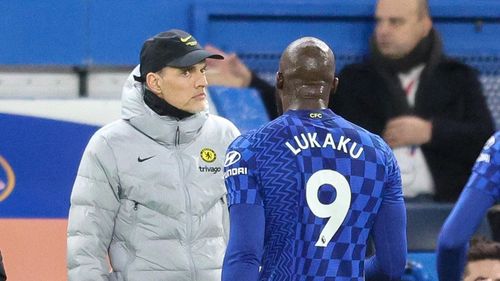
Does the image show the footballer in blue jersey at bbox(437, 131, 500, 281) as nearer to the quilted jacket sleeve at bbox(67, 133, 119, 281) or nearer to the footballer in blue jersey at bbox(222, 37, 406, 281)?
the footballer in blue jersey at bbox(222, 37, 406, 281)

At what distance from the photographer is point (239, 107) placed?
6.32 m

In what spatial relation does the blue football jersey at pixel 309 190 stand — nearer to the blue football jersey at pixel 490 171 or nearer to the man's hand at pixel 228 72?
the blue football jersey at pixel 490 171

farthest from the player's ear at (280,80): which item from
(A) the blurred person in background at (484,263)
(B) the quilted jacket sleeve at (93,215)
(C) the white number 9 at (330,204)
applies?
(A) the blurred person in background at (484,263)

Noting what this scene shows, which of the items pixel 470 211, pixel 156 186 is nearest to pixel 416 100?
pixel 470 211

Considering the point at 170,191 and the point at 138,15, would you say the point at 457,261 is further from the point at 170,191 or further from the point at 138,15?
the point at 138,15

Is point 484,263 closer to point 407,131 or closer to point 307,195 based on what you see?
point 407,131

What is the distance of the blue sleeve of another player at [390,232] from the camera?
12.0ft

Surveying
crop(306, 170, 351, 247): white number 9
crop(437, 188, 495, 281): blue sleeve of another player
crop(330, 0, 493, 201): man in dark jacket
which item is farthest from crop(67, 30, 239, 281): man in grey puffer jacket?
crop(330, 0, 493, 201): man in dark jacket

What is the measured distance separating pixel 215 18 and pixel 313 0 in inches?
20.0

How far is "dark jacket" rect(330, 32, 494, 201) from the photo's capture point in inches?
253

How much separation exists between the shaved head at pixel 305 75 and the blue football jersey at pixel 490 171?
0.79 metres

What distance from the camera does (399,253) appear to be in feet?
12.1

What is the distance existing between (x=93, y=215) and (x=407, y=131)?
8.39 ft

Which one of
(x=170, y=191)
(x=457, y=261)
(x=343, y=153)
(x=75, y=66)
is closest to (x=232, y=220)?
(x=343, y=153)
